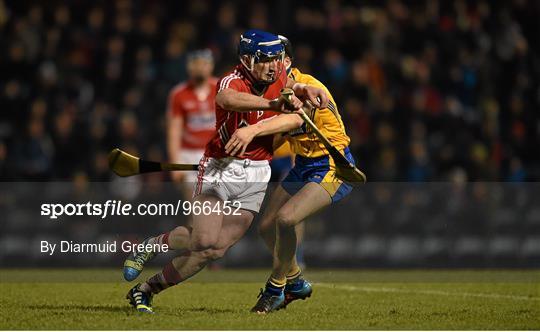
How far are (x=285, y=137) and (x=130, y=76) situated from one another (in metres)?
8.53

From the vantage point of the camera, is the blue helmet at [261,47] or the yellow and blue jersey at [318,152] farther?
the yellow and blue jersey at [318,152]

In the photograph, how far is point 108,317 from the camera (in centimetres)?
917

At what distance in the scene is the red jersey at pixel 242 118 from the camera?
30.6 ft

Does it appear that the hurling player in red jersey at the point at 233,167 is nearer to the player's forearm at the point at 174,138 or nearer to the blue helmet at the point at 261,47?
the blue helmet at the point at 261,47

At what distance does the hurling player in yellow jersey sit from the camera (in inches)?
382

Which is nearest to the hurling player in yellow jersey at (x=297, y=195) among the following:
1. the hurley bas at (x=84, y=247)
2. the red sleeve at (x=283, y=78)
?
the red sleeve at (x=283, y=78)

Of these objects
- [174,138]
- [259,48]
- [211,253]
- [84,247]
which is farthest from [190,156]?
[259,48]

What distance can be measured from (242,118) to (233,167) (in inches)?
14.9

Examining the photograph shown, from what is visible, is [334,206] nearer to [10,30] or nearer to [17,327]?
[10,30]

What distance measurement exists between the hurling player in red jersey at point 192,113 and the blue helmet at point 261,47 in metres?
5.14

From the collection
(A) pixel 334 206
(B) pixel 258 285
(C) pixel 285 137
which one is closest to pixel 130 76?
(A) pixel 334 206

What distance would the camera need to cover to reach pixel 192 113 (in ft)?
48.1

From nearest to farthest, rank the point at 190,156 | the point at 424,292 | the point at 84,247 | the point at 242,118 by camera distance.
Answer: the point at 242,118 < the point at 424,292 < the point at 84,247 < the point at 190,156

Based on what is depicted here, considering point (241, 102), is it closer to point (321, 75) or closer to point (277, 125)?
point (277, 125)
